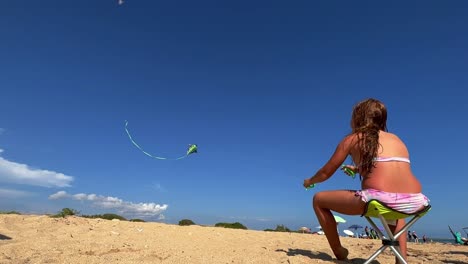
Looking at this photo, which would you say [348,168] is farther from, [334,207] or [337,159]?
[334,207]

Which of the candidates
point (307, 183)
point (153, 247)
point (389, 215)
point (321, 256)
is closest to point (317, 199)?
point (307, 183)

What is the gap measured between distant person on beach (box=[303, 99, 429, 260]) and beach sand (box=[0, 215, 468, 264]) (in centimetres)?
118

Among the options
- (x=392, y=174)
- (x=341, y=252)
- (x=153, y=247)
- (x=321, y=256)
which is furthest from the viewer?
(x=153, y=247)

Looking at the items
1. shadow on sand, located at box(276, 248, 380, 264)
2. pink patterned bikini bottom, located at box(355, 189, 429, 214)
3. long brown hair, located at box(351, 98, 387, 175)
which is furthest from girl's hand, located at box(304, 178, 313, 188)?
shadow on sand, located at box(276, 248, 380, 264)

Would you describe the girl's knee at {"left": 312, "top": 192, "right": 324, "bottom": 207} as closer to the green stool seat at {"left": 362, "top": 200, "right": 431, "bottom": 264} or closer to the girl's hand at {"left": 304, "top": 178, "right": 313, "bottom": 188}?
the girl's hand at {"left": 304, "top": 178, "right": 313, "bottom": 188}

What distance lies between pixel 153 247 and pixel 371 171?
153 inches

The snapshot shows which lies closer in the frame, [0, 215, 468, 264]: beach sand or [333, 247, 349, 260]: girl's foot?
[333, 247, 349, 260]: girl's foot

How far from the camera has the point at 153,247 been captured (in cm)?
636

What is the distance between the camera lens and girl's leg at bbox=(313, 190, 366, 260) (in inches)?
155

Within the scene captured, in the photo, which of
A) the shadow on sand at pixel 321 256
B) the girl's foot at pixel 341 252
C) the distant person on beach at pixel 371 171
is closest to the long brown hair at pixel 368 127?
the distant person on beach at pixel 371 171

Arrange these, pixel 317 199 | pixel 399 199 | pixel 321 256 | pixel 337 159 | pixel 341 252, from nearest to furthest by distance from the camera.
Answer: pixel 399 199
pixel 337 159
pixel 317 199
pixel 341 252
pixel 321 256

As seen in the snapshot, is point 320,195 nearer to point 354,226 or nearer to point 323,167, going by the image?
point 323,167

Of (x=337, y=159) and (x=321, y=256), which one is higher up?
(x=337, y=159)

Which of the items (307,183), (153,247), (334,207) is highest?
(307,183)
